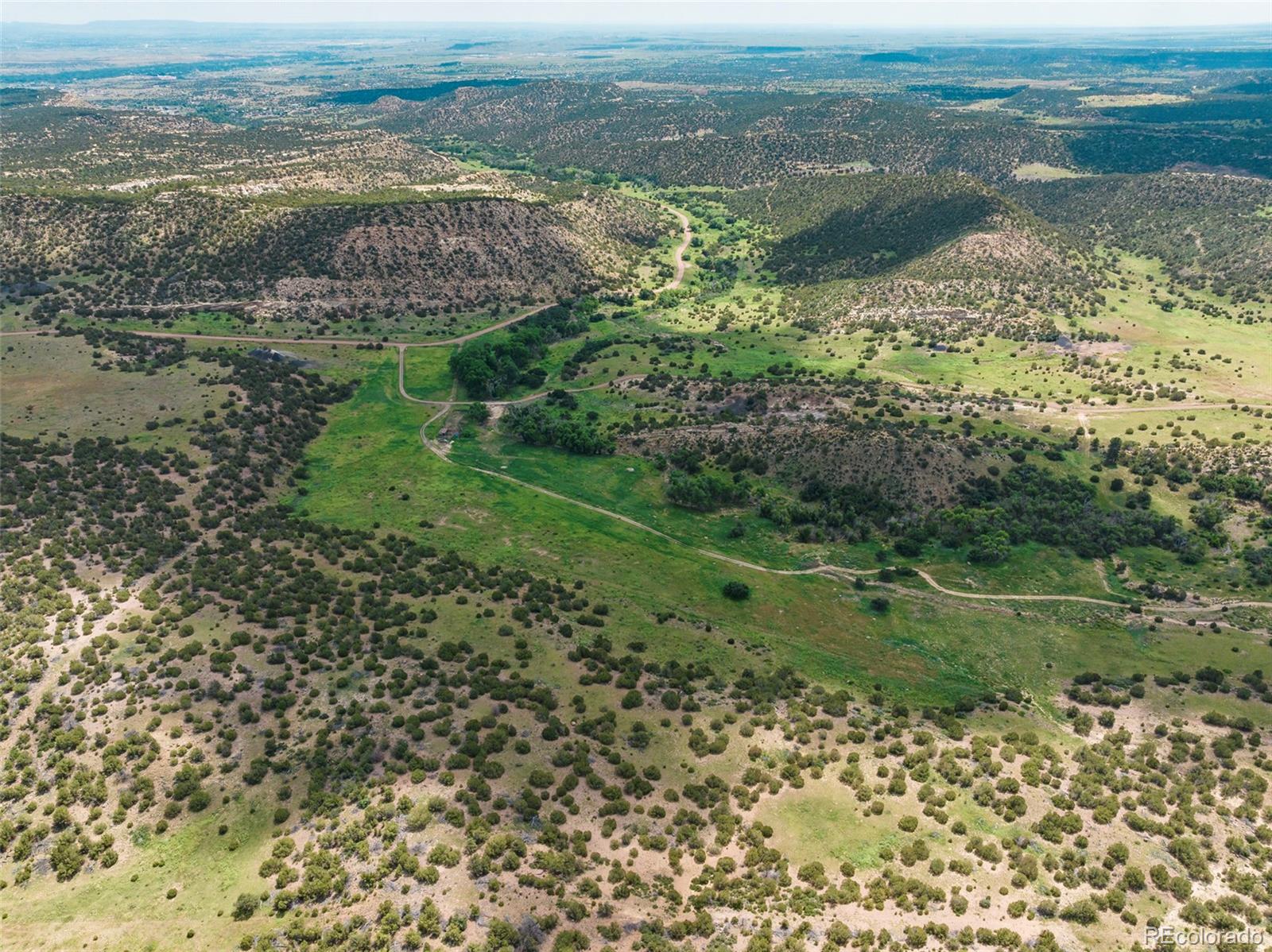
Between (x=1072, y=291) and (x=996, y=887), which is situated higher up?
(x=1072, y=291)

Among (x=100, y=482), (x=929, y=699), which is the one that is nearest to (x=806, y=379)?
(x=929, y=699)

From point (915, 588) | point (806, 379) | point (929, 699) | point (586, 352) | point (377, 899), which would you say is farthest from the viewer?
point (586, 352)

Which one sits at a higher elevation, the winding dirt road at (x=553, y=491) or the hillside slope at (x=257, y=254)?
the hillside slope at (x=257, y=254)

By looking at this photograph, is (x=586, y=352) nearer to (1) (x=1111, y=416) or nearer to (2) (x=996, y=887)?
(1) (x=1111, y=416)

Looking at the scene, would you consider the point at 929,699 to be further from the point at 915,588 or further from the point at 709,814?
the point at 709,814

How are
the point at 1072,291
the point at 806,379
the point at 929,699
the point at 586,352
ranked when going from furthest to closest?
1. the point at 1072,291
2. the point at 586,352
3. the point at 806,379
4. the point at 929,699

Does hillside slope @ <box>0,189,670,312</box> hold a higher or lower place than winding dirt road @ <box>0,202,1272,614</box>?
higher

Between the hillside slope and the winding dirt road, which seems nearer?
the winding dirt road

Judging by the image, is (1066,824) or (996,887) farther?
(1066,824)

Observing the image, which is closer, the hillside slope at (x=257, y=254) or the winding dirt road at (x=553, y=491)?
the winding dirt road at (x=553, y=491)

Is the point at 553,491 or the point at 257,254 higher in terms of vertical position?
the point at 257,254

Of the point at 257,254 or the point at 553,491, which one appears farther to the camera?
the point at 257,254
